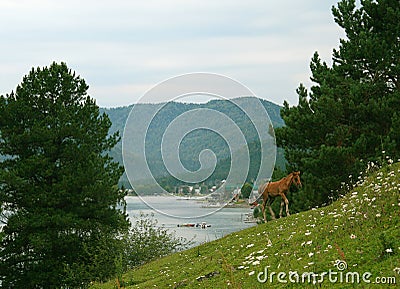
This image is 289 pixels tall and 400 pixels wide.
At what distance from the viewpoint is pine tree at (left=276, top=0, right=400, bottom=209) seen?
86.5 feet

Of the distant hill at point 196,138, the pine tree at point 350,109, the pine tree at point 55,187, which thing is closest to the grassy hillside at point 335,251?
the distant hill at point 196,138

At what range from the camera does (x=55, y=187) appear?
27266 millimetres

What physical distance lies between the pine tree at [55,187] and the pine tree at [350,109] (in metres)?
10.5

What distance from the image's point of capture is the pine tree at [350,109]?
1038 inches

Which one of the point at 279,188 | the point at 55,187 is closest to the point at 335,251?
the point at 279,188

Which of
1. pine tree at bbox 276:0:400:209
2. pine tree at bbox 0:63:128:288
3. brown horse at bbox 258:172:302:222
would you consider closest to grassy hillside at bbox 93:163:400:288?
brown horse at bbox 258:172:302:222

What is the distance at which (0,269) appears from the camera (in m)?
26.8

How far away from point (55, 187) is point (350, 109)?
50.4 feet

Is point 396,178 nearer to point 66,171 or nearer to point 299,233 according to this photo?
point 299,233

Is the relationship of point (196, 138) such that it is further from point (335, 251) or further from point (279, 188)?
point (335, 251)

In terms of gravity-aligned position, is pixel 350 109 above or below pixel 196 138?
above

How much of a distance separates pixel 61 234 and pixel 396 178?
786 inches

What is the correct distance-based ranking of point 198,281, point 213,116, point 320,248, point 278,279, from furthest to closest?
point 213,116
point 198,281
point 320,248
point 278,279

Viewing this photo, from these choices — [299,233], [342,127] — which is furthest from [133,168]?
[299,233]
